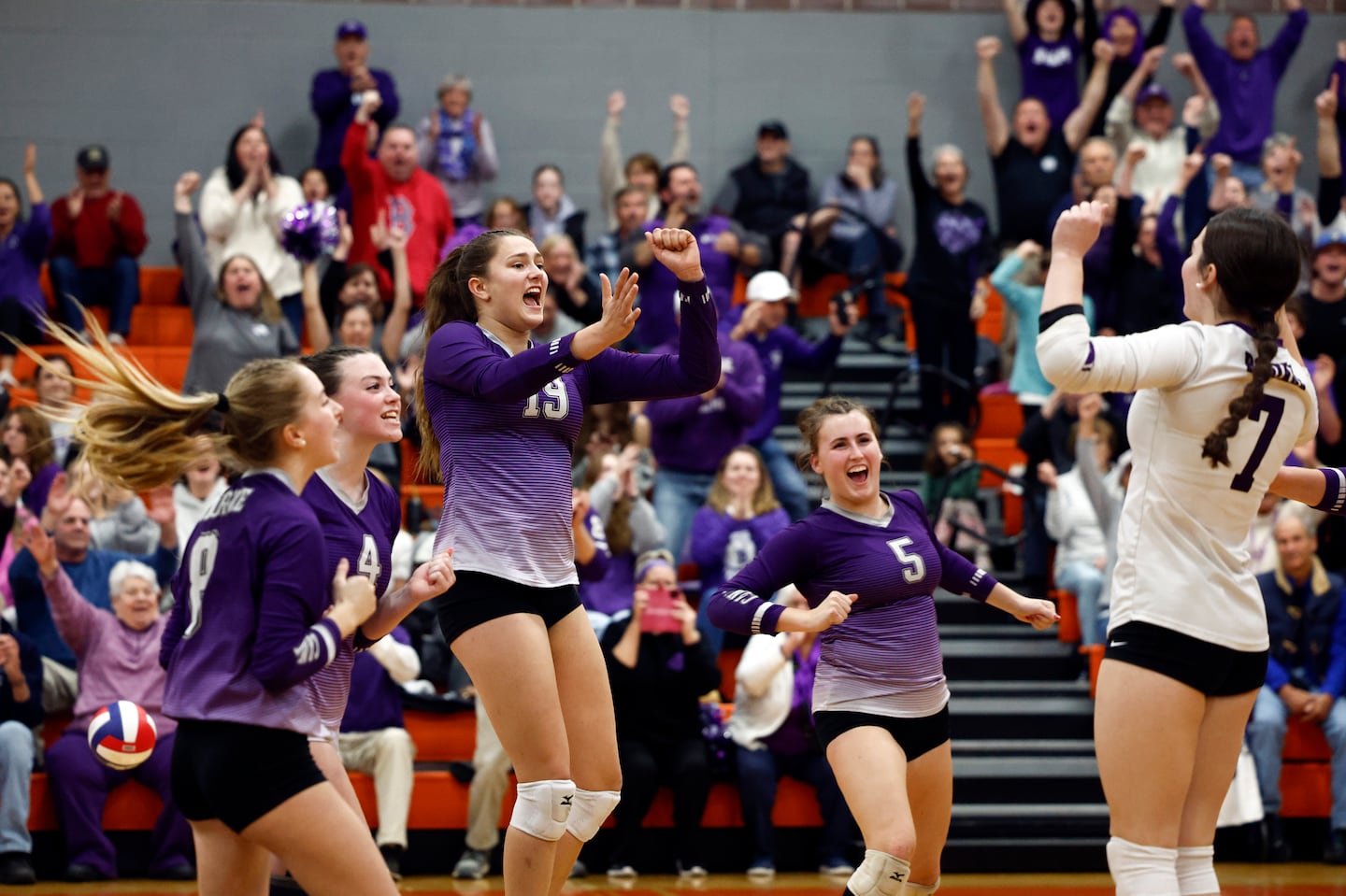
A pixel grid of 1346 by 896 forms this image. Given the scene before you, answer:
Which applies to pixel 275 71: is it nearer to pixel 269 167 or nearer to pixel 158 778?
pixel 269 167

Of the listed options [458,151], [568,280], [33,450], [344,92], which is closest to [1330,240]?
[568,280]

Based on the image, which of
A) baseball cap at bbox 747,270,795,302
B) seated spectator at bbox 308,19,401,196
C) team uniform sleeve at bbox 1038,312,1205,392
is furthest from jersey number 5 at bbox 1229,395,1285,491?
seated spectator at bbox 308,19,401,196

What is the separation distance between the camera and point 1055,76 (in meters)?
13.5

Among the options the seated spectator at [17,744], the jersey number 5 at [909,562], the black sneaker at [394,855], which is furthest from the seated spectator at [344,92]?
the jersey number 5 at [909,562]

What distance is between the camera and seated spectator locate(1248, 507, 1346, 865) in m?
8.53

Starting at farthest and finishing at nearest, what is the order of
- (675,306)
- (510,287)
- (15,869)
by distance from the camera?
(675,306)
(15,869)
(510,287)

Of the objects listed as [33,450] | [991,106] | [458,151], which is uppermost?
[991,106]

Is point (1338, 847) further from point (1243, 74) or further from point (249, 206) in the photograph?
point (249, 206)

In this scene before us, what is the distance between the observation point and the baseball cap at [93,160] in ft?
39.2

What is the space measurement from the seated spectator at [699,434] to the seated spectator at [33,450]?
→ 340 centimetres

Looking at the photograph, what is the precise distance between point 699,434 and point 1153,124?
17.5ft

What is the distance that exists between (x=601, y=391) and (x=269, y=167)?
7.71 meters

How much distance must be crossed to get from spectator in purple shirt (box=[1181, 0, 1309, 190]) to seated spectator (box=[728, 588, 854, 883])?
7118 mm

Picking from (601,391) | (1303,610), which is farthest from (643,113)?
(601,391)
